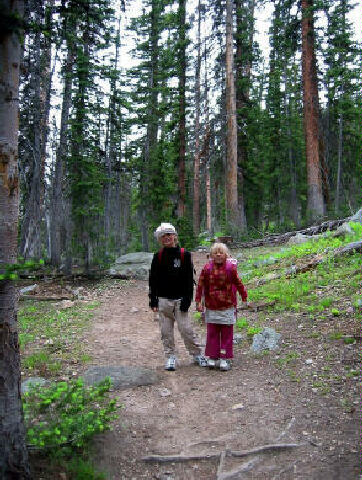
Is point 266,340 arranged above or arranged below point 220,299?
below

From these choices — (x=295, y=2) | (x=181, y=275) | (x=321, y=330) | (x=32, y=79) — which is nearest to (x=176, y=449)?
(x=181, y=275)

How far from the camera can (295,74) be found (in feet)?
91.6

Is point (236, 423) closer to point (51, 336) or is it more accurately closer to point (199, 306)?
point (199, 306)

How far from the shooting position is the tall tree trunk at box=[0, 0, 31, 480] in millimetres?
2787

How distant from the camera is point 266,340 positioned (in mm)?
5887

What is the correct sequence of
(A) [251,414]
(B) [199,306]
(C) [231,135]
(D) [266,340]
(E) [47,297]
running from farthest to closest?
(C) [231,135] → (E) [47,297] → (D) [266,340] → (B) [199,306] → (A) [251,414]

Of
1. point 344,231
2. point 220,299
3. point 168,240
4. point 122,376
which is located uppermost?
point 344,231

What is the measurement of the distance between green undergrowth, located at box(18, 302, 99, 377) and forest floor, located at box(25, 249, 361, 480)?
0.44m

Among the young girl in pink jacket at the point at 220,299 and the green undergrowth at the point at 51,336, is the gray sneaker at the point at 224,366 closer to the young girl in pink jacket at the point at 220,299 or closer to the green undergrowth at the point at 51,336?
the young girl in pink jacket at the point at 220,299

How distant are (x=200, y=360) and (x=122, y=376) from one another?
124 cm

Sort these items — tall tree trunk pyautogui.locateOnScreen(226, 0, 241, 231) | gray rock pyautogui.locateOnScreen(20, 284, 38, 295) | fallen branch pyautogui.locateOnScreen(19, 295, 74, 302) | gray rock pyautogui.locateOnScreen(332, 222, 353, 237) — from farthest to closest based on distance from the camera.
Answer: tall tree trunk pyautogui.locateOnScreen(226, 0, 241, 231) < gray rock pyautogui.locateOnScreen(20, 284, 38, 295) < fallen branch pyautogui.locateOnScreen(19, 295, 74, 302) < gray rock pyautogui.locateOnScreen(332, 222, 353, 237)

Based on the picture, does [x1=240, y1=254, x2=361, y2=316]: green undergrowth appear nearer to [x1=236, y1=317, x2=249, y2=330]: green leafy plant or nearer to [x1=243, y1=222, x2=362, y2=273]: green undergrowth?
[x1=236, y1=317, x2=249, y2=330]: green leafy plant

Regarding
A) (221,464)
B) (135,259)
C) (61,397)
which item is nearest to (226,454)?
(221,464)

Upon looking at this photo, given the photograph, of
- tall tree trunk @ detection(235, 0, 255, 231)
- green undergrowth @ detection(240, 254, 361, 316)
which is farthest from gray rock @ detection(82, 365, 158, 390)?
tall tree trunk @ detection(235, 0, 255, 231)
